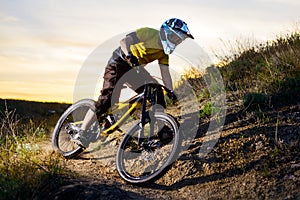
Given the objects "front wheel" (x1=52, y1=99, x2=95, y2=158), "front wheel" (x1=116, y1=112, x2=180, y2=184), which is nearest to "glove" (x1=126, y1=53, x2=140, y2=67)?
"front wheel" (x1=116, y1=112, x2=180, y2=184)

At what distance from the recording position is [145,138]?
7113 millimetres

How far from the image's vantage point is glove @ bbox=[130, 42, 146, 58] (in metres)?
6.96

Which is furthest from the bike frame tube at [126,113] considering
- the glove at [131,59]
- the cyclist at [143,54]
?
the glove at [131,59]

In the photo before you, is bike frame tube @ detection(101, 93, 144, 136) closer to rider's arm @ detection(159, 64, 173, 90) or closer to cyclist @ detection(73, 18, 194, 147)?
cyclist @ detection(73, 18, 194, 147)

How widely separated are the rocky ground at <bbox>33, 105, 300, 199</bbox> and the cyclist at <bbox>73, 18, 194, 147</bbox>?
1058 mm

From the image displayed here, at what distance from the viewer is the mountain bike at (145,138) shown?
682 cm

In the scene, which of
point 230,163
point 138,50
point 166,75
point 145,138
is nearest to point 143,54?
point 138,50

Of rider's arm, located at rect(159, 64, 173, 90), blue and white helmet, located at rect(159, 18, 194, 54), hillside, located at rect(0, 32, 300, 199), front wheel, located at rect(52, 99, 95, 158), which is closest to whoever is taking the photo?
hillside, located at rect(0, 32, 300, 199)

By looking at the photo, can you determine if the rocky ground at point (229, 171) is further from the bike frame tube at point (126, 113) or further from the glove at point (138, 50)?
the glove at point (138, 50)

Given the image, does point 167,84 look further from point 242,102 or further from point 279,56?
point 279,56

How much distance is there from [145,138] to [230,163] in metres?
1.32

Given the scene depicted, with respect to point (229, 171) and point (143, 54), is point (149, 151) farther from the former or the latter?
point (143, 54)

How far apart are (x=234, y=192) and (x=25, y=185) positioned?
8.93 feet

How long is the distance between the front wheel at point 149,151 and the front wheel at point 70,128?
959 millimetres
